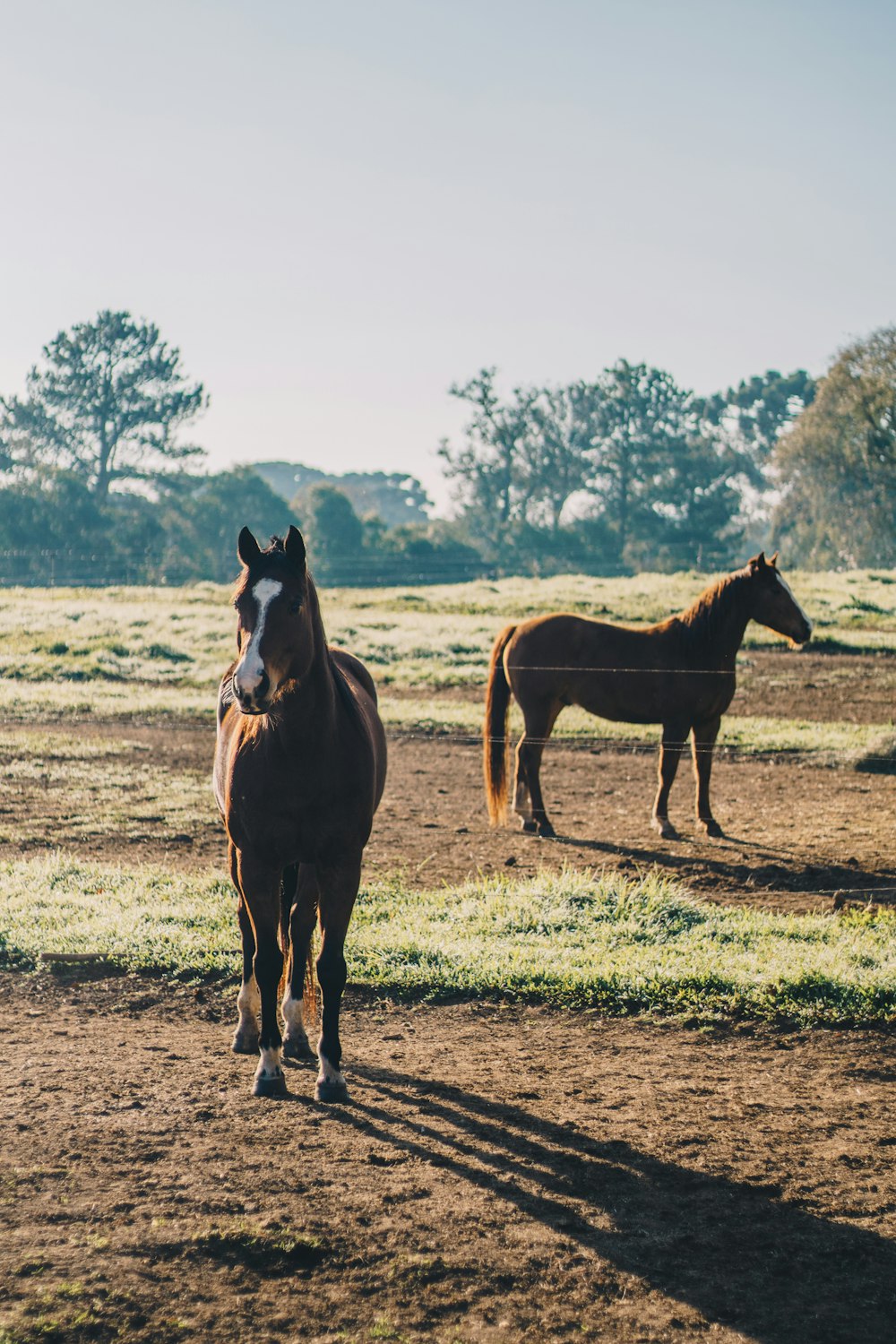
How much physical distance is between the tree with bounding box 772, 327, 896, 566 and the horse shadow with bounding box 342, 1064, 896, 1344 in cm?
5193

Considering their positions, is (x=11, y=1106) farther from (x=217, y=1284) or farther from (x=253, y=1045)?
(x=217, y=1284)

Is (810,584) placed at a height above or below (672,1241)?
above

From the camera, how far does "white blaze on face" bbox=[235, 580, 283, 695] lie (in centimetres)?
412

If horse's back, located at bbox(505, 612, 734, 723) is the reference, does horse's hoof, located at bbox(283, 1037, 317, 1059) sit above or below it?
below

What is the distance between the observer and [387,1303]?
3.22 m

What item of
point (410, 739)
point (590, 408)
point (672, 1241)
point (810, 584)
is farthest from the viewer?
point (590, 408)

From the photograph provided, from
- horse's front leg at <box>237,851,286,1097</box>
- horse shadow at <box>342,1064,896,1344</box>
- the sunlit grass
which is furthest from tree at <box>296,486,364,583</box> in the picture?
horse shadow at <box>342,1064,896,1344</box>

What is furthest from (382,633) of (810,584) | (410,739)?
(810,584)

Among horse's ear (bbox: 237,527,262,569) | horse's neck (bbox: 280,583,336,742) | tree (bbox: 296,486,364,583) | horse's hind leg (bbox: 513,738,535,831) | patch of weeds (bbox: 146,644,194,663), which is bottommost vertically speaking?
horse's hind leg (bbox: 513,738,535,831)

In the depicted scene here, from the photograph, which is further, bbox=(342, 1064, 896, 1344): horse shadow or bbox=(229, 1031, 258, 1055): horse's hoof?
bbox=(229, 1031, 258, 1055): horse's hoof

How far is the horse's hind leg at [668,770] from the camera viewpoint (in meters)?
10.2

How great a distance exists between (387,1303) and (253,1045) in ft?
7.25

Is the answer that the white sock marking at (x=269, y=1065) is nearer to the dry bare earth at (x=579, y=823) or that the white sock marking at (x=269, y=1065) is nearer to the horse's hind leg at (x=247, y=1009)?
the horse's hind leg at (x=247, y=1009)

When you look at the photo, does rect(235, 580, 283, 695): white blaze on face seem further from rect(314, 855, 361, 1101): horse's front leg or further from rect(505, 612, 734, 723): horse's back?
rect(505, 612, 734, 723): horse's back
